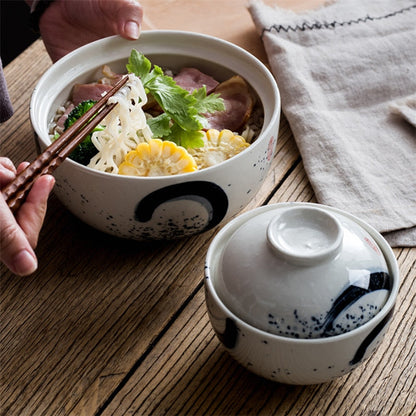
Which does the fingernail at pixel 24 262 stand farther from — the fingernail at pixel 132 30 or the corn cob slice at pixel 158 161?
the fingernail at pixel 132 30

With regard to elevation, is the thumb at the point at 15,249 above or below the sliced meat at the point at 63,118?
above

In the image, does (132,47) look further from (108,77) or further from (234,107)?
(234,107)

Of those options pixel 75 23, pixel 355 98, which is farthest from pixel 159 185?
pixel 75 23

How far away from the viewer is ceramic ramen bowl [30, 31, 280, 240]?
3.45 ft

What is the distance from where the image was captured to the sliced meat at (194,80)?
1351mm

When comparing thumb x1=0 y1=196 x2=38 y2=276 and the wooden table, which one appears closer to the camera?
thumb x1=0 y1=196 x2=38 y2=276

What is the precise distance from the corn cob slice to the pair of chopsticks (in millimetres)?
91

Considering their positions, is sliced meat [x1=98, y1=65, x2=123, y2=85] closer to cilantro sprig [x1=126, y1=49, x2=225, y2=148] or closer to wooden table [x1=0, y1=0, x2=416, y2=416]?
cilantro sprig [x1=126, y1=49, x2=225, y2=148]

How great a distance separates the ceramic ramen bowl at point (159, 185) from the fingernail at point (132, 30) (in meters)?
0.08

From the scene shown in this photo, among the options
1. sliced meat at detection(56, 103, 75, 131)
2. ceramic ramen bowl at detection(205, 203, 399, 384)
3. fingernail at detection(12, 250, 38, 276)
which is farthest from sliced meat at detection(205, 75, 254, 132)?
fingernail at detection(12, 250, 38, 276)

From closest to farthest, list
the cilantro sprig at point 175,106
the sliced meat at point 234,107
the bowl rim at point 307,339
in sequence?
1. the bowl rim at point 307,339
2. the cilantro sprig at point 175,106
3. the sliced meat at point 234,107

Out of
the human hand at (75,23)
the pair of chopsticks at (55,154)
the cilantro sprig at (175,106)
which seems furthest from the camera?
the human hand at (75,23)

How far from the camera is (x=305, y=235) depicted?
0.87m

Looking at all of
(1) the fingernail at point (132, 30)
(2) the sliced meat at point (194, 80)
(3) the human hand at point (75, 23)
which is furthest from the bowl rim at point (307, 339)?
(3) the human hand at point (75, 23)
